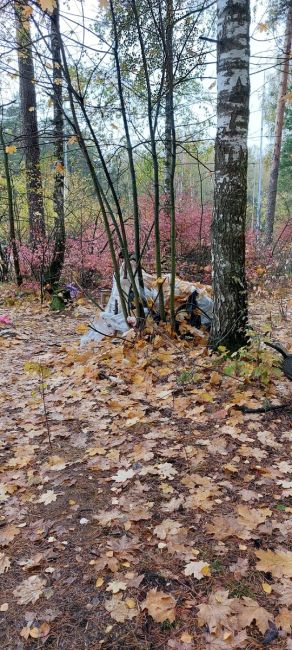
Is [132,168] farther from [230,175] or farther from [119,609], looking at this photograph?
[119,609]

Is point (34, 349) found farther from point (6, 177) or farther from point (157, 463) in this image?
point (6, 177)

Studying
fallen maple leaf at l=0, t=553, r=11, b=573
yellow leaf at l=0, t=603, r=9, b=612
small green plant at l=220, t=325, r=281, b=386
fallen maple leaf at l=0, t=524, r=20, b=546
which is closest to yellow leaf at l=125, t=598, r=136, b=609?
yellow leaf at l=0, t=603, r=9, b=612

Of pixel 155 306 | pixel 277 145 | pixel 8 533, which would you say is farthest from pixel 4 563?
pixel 277 145

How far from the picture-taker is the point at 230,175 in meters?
4.01

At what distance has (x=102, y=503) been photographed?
2602 mm

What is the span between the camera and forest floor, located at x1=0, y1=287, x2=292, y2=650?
182cm

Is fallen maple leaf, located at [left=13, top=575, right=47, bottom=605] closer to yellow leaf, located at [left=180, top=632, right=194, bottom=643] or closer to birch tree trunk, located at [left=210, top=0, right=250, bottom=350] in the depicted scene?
yellow leaf, located at [left=180, top=632, right=194, bottom=643]

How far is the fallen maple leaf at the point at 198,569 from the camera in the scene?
200 cm

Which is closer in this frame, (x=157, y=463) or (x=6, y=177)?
(x=157, y=463)

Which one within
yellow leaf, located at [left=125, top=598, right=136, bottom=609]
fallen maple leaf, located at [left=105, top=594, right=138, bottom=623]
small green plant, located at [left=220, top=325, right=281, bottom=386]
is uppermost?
small green plant, located at [left=220, top=325, right=281, bottom=386]

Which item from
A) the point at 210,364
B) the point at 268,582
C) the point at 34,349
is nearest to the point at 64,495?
the point at 268,582

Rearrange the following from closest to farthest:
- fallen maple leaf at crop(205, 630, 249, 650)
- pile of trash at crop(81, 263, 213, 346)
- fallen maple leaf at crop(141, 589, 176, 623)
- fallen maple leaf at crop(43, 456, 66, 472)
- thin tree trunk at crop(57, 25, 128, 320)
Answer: fallen maple leaf at crop(205, 630, 249, 650), fallen maple leaf at crop(141, 589, 176, 623), fallen maple leaf at crop(43, 456, 66, 472), thin tree trunk at crop(57, 25, 128, 320), pile of trash at crop(81, 263, 213, 346)

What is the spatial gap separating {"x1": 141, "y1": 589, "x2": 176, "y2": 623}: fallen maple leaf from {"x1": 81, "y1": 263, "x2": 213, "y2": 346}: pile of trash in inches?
143

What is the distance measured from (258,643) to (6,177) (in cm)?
982
